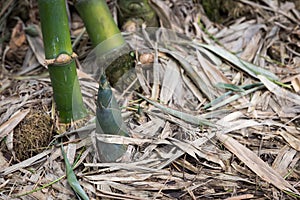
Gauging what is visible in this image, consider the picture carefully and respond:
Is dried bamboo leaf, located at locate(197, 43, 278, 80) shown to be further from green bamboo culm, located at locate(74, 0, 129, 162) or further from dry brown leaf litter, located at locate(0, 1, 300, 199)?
green bamboo culm, located at locate(74, 0, 129, 162)

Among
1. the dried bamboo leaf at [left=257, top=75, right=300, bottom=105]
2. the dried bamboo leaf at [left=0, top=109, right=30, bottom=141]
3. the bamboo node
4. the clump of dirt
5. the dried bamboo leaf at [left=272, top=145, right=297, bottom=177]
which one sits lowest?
the dried bamboo leaf at [left=272, top=145, right=297, bottom=177]

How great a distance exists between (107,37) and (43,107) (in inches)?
15.1

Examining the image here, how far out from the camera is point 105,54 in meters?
1.90

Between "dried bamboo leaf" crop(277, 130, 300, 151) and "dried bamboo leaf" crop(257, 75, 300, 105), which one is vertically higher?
"dried bamboo leaf" crop(257, 75, 300, 105)

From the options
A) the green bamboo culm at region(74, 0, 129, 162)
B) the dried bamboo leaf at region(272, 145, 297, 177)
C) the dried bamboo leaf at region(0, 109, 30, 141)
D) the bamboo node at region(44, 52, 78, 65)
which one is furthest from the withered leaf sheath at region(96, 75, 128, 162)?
the dried bamboo leaf at region(272, 145, 297, 177)

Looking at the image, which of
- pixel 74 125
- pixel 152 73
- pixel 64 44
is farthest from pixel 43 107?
pixel 152 73

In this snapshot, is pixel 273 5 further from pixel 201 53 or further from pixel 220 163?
pixel 220 163

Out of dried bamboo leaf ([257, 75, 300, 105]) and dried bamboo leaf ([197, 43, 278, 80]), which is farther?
dried bamboo leaf ([197, 43, 278, 80])

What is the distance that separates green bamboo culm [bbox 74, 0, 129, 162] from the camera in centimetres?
150

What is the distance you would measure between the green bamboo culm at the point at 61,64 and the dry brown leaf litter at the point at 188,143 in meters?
0.11

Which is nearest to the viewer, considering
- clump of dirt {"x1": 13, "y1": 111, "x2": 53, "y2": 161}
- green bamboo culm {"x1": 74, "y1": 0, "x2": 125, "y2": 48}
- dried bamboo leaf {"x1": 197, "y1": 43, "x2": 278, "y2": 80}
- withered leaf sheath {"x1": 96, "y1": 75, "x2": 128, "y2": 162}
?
withered leaf sheath {"x1": 96, "y1": 75, "x2": 128, "y2": 162}

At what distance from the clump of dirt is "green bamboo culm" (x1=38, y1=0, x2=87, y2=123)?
70mm

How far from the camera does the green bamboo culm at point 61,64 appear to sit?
1.54 meters

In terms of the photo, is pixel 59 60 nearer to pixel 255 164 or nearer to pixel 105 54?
pixel 105 54
